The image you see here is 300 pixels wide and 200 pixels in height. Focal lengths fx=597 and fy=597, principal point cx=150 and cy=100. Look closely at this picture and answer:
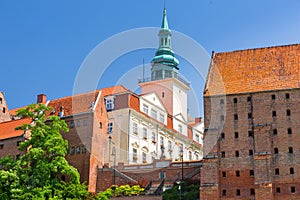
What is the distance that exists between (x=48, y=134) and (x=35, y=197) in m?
7.48

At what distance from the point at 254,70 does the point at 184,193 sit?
611 inches

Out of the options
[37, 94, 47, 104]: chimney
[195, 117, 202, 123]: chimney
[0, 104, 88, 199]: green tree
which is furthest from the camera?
[195, 117, 202, 123]: chimney

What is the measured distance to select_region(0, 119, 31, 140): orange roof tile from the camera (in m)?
68.3

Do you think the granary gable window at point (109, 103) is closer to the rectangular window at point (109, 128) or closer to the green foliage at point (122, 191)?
the rectangular window at point (109, 128)

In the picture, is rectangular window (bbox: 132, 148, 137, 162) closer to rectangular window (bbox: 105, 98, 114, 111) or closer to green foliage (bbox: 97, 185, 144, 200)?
rectangular window (bbox: 105, 98, 114, 111)

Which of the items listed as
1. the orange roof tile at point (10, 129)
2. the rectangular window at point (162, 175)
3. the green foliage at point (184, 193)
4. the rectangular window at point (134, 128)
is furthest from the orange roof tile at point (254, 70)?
the orange roof tile at point (10, 129)

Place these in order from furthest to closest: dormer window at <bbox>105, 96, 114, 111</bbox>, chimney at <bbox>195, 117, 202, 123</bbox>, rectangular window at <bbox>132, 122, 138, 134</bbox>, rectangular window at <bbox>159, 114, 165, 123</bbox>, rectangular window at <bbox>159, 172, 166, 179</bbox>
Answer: chimney at <bbox>195, 117, 202, 123</bbox> < rectangular window at <bbox>159, 114, 165, 123</bbox> < dormer window at <bbox>105, 96, 114, 111</bbox> < rectangular window at <bbox>132, 122, 138, 134</bbox> < rectangular window at <bbox>159, 172, 166, 179</bbox>

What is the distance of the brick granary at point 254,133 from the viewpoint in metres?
55.8

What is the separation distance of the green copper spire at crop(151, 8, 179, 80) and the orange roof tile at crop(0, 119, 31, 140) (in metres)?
27.2

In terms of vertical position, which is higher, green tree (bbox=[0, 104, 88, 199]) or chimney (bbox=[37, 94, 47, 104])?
chimney (bbox=[37, 94, 47, 104])

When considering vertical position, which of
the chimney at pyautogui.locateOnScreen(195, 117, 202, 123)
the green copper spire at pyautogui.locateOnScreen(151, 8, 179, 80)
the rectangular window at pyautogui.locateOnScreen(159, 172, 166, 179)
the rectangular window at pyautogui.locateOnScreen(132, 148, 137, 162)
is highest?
the green copper spire at pyautogui.locateOnScreen(151, 8, 179, 80)

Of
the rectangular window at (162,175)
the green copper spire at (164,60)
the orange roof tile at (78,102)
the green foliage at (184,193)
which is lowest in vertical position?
the green foliage at (184,193)

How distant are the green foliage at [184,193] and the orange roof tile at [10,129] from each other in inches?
778

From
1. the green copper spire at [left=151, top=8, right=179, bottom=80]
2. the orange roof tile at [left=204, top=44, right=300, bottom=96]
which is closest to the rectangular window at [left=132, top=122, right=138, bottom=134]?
the orange roof tile at [left=204, top=44, right=300, bottom=96]
